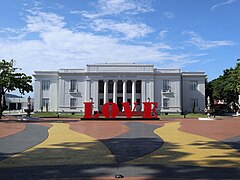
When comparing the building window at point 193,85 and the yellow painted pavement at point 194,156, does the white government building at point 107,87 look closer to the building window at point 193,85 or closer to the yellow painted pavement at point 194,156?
the building window at point 193,85

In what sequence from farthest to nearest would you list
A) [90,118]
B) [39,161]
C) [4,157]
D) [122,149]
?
1. [90,118]
2. [122,149]
3. [4,157]
4. [39,161]

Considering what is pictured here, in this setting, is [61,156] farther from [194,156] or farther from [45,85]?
[45,85]

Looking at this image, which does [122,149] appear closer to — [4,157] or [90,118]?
[4,157]

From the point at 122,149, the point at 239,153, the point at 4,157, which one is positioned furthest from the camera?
the point at 122,149

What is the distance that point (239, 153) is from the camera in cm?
→ 995

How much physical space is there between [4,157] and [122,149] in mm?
4516

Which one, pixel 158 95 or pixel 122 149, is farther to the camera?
pixel 158 95

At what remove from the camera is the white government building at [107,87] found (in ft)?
198

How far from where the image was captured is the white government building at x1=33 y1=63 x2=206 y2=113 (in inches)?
2379

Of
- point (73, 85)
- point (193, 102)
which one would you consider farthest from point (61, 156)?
point (193, 102)

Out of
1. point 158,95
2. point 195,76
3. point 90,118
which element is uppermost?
point 195,76

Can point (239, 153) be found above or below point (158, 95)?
below

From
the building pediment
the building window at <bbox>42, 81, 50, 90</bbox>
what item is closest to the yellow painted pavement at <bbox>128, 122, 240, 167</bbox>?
the building pediment

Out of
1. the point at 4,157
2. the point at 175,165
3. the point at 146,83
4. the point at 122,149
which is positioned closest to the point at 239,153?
the point at 175,165
